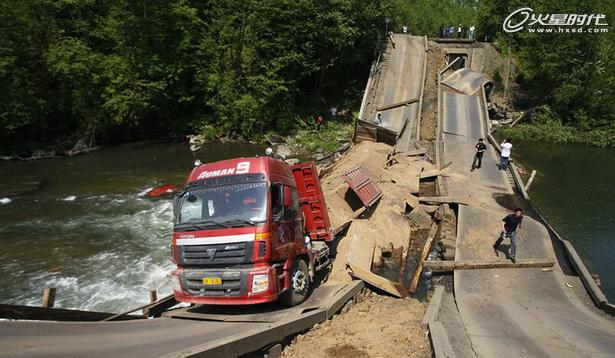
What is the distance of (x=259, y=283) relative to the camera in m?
7.94

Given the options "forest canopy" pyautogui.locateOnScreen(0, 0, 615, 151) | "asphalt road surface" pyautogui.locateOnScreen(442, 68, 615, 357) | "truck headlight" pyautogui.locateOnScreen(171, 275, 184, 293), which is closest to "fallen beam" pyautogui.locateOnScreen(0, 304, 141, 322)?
"truck headlight" pyautogui.locateOnScreen(171, 275, 184, 293)

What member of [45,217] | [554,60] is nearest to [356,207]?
[45,217]

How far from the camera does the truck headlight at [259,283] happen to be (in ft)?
26.0

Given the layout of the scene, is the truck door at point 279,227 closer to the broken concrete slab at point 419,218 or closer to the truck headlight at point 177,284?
the truck headlight at point 177,284

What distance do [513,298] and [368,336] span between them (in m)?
4.79

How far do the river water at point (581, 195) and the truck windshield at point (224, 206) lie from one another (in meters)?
11.9

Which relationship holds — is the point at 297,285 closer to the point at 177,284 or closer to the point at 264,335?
the point at 264,335

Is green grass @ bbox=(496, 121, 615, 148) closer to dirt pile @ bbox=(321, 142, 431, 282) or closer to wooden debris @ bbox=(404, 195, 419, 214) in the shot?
dirt pile @ bbox=(321, 142, 431, 282)

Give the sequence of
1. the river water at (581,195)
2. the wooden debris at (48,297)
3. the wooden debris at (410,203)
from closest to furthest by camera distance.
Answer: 1. the wooden debris at (48,297)
2. the river water at (581,195)
3. the wooden debris at (410,203)

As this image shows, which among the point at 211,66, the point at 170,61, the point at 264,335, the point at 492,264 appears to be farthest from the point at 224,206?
the point at 170,61

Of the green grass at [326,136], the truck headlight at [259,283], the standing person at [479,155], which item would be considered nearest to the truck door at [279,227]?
the truck headlight at [259,283]

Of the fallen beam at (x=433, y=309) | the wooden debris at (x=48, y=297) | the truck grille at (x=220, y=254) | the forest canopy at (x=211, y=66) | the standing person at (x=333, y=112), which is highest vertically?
the forest canopy at (x=211, y=66)

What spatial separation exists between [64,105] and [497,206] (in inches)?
1302

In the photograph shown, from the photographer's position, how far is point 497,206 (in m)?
16.4
